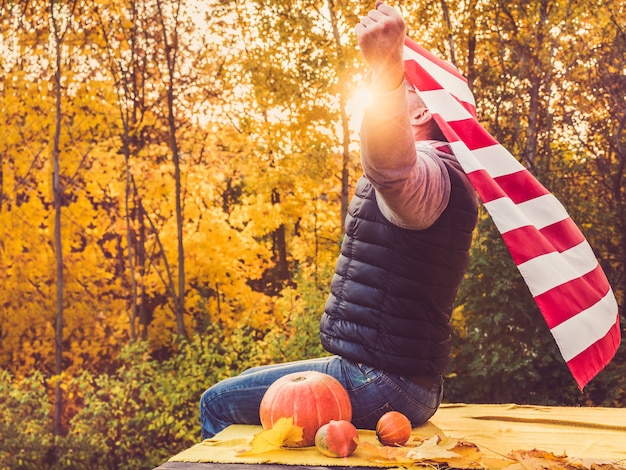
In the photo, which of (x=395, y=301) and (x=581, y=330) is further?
(x=395, y=301)

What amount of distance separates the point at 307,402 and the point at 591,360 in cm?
84

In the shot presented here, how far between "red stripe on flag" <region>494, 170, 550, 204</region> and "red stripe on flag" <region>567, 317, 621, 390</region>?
489mm

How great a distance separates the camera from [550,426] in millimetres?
2734

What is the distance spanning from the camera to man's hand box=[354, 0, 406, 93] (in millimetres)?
1588

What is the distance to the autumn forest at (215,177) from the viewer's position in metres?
6.18

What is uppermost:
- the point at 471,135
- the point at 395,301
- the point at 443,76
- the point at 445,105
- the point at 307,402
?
the point at 443,76

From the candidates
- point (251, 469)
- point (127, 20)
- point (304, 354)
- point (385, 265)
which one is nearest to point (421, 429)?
point (385, 265)

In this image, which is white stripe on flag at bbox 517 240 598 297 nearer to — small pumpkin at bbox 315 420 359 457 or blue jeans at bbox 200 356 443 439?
blue jeans at bbox 200 356 443 439

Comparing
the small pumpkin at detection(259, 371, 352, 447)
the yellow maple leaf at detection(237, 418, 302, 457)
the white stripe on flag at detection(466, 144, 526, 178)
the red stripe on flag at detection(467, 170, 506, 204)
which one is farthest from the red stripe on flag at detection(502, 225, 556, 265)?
the yellow maple leaf at detection(237, 418, 302, 457)

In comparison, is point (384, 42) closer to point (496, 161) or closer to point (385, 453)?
point (496, 161)

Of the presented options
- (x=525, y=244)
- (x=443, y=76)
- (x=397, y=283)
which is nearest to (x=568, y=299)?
(x=525, y=244)

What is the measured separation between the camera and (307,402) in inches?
83.6

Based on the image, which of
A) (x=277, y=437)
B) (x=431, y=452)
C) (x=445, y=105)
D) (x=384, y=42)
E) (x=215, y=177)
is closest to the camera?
(x=384, y=42)

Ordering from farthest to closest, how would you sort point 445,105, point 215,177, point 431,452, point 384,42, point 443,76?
1. point 215,177
2. point 443,76
3. point 445,105
4. point 431,452
5. point 384,42
